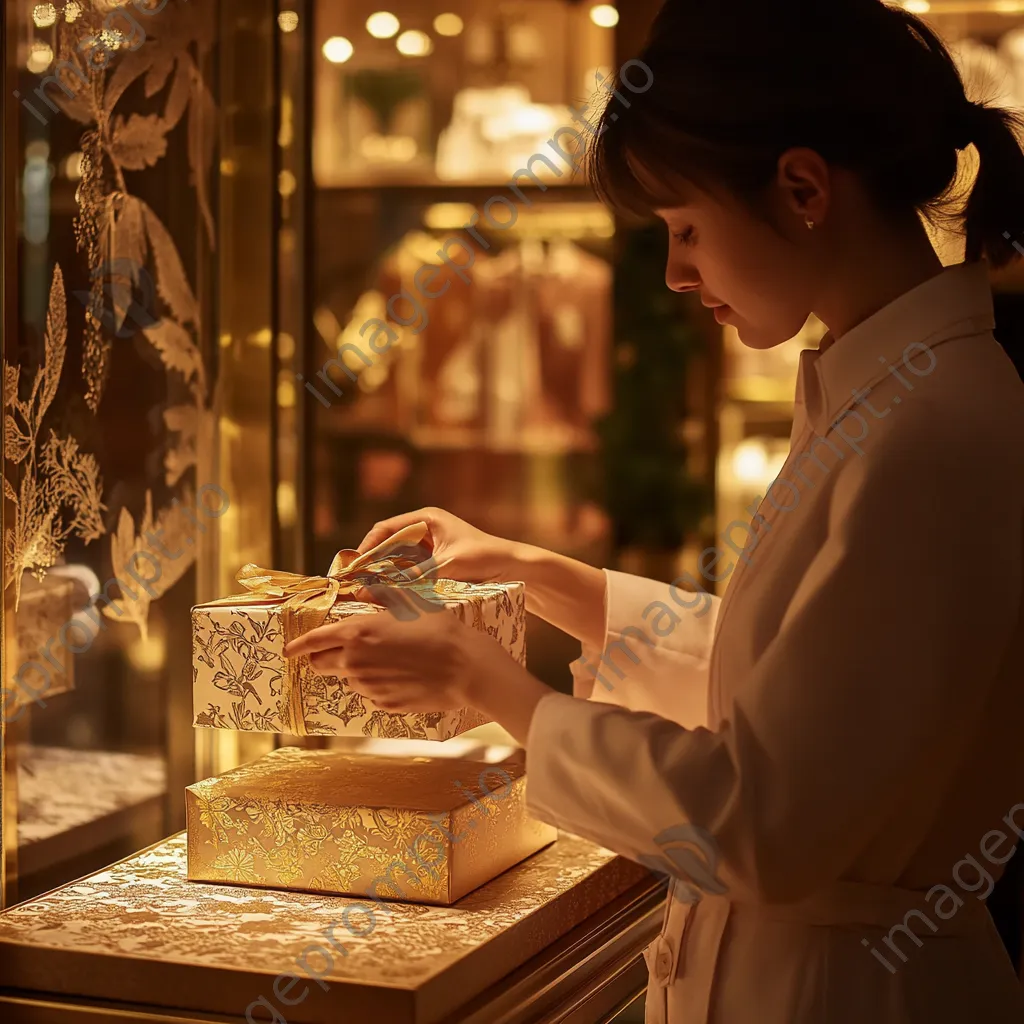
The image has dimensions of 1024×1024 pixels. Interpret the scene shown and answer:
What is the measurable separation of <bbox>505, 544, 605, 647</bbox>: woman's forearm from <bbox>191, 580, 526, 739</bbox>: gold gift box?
205 millimetres

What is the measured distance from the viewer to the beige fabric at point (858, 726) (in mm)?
845

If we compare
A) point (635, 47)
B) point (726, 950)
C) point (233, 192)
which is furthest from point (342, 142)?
point (726, 950)

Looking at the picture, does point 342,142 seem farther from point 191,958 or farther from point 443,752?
point 191,958

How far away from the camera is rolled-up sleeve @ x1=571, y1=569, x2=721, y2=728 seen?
1.36 metres

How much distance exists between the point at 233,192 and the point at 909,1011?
105 centimetres

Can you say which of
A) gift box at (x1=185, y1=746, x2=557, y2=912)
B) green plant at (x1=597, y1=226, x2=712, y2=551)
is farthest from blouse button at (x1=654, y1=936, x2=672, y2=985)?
green plant at (x1=597, y1=226, x2=712, y2=551)

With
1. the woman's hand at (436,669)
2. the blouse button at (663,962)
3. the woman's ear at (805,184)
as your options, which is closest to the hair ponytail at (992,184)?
the woman's ear at (805,184)

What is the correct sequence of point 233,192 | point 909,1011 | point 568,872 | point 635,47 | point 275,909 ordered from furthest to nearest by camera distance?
1. point 635,47
2. point 233,192
3. point 568,872
4. point 275,909
5. point 909,1011

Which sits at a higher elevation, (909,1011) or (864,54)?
(864,54)

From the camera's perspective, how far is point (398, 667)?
99cm

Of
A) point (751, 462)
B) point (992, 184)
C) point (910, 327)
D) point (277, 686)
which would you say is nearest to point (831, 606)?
point (910, 327)

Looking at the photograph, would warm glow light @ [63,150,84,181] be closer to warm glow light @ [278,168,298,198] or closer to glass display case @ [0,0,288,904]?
glass display case @ [0,0,288,904]

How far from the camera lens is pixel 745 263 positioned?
101 cm

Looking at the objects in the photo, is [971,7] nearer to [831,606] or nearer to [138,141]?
[138,141]
